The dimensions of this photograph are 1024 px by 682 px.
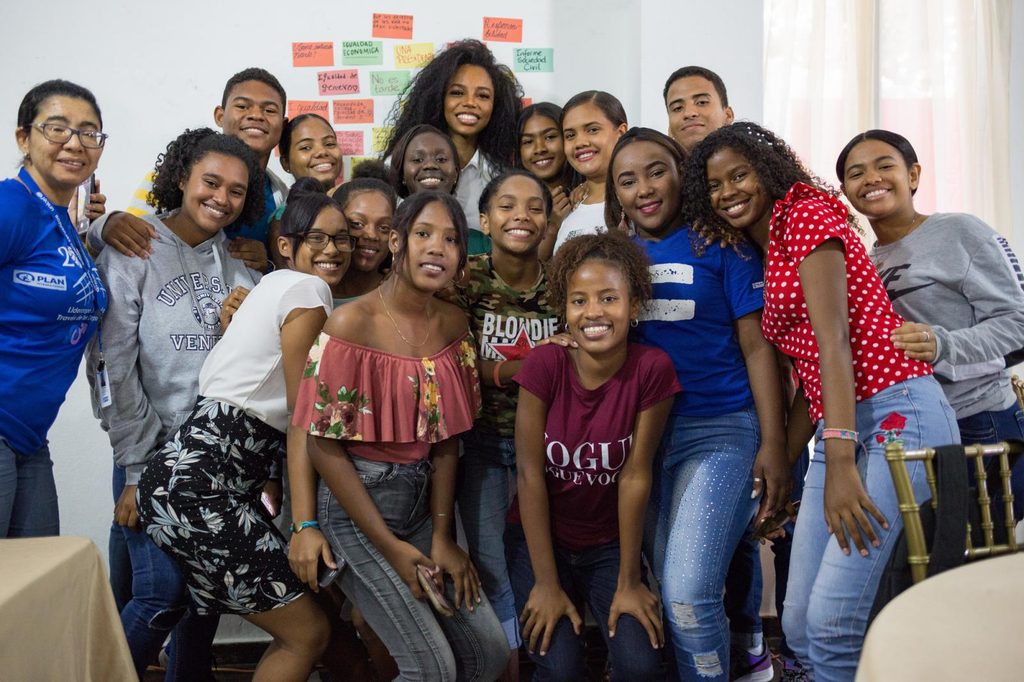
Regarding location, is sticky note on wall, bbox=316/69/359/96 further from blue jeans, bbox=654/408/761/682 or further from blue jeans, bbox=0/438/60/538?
blue jeans, bbox=654/408/761/682

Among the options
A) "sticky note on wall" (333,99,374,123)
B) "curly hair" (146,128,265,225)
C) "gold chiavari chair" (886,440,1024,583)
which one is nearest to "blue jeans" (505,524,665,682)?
"gold chiavari chair" (886,440,1024,583)

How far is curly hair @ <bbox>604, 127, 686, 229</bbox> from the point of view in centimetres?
223

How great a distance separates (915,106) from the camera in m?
3.49

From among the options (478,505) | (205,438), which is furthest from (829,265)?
(205,438)

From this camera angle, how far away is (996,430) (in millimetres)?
2268

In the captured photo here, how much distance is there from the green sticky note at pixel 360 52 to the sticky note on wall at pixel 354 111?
150mm

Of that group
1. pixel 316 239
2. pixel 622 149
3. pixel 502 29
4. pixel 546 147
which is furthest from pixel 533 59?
pixel 316 239

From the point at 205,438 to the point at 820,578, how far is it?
4.80 ft

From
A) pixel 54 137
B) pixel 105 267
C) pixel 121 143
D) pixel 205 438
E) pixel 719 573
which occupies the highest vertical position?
pixel 121 143

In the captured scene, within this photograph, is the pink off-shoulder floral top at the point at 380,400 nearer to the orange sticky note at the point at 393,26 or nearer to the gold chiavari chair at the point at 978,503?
the gold chiavari chair at the point at 978,503

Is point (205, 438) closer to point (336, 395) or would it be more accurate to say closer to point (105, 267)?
point (336, 395)

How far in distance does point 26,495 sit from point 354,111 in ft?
6.51

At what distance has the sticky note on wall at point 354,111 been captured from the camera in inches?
133

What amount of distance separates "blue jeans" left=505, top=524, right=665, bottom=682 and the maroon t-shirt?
50mm
